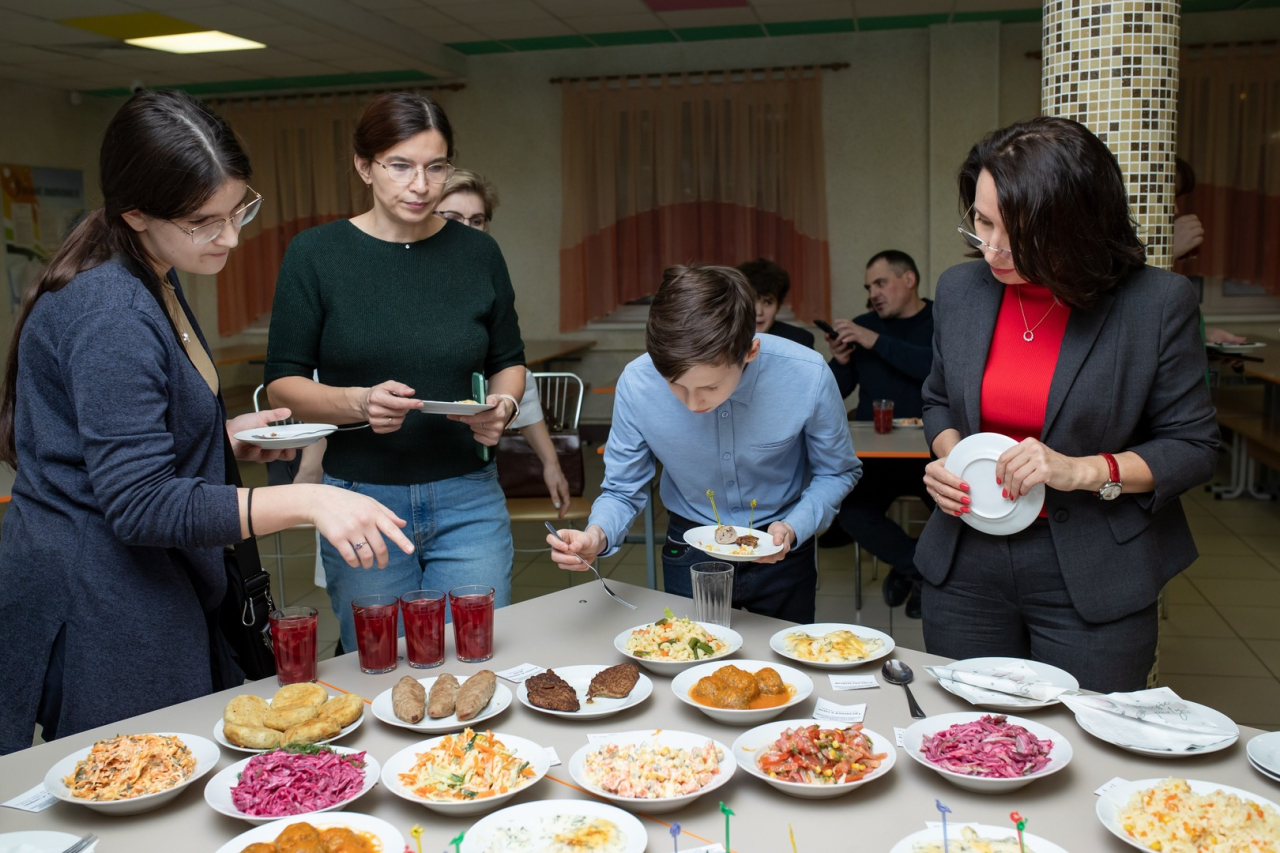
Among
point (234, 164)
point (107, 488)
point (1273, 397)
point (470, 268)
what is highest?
point (234, 164)

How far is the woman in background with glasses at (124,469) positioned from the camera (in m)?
1.53

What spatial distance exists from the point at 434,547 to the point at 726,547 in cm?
68

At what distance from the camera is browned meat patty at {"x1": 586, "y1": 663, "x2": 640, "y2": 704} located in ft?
5.36

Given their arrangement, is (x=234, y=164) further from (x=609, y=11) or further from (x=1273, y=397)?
(x=1273, y=397)

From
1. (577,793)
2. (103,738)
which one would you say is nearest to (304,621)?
(103,738)

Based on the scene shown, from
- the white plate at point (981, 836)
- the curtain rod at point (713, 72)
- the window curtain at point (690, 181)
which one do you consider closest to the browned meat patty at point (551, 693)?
the white plate at point (981, 836)

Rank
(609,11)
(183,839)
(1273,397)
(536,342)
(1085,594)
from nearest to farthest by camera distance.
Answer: (183,839), (1085,594), (1273,397), (609,11), (536,342)

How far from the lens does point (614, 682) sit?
165cm

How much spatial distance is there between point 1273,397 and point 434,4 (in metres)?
5.87

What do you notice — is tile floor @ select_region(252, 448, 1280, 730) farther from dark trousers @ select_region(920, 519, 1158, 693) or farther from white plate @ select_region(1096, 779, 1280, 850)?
white plate @ select_region(1096, 779, 1280, 850)

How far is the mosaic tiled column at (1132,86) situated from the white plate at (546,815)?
2.09m

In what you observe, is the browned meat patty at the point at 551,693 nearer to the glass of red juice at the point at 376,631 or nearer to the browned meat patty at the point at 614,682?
the browned meat patty at the point at 614,682

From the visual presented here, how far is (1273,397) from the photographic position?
6.47 meters

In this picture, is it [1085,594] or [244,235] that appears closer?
[1085,594]
